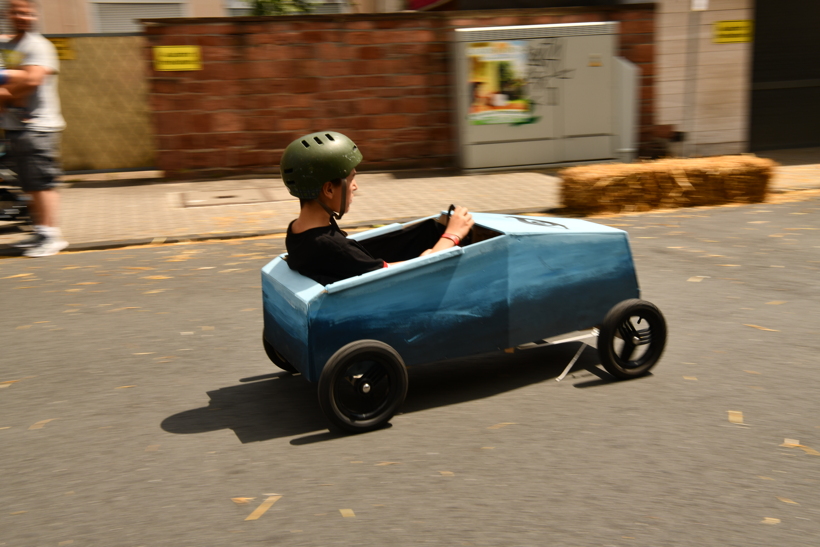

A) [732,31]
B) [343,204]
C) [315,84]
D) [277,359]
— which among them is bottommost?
[277,359]

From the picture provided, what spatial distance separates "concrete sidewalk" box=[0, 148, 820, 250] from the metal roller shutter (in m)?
4.81

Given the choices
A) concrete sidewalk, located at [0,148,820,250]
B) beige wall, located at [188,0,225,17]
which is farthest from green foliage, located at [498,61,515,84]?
beige wall, located at [188,0,225,17]

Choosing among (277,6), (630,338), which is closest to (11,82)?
(630,338)

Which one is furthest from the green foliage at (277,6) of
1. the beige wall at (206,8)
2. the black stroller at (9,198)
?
the black stroller at (9,198)

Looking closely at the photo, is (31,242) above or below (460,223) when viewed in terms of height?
below

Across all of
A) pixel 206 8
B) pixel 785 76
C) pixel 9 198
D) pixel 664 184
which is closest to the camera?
pixel 9 198

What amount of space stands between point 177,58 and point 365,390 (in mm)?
9222

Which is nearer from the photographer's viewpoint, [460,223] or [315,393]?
[460,223]

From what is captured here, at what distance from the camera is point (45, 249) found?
25.5 ft

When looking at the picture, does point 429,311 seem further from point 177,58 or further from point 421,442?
point 177,58

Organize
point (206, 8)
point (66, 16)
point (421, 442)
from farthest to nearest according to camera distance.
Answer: point (206, 8) → point (66, 16) → point (421, 442)

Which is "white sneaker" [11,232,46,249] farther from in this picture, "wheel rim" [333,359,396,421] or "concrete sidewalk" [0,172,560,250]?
"wheel rim" [333,359,396,421]

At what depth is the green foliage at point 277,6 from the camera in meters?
14.2

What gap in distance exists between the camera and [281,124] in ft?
39.6
